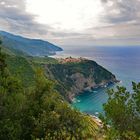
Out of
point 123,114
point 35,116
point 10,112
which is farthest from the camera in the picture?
point 35,116

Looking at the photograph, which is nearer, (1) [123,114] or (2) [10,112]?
(1) [123,114]

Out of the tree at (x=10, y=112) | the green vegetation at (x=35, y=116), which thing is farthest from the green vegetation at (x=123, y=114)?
the tree at (x=10, y=112)

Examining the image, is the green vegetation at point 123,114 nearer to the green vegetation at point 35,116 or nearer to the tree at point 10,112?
the green vegetation at point 35,116

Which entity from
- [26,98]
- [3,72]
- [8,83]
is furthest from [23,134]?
[3,72]

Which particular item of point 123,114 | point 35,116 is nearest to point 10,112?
Result: point 35,116

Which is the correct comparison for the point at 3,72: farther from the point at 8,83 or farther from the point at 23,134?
the point at 23,134

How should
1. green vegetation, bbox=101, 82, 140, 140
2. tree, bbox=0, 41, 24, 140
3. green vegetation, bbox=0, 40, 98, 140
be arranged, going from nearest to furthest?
green vegetation, bbox=101, 82, 140, 140
tree, bbox=0, 41, 24, 140
green vegetation, bbox=0, 40, 98, 140

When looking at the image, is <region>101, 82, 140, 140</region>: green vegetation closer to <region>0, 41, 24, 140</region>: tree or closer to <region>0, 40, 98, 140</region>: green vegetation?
<region>0, 40, 98, 140</region>: green vegetation

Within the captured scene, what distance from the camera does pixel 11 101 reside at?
38.4 m

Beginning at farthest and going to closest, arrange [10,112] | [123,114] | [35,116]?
[35,116] < [10,112] < [123,114]

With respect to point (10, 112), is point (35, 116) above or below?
below

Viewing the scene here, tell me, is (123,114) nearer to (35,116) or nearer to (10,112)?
(10,112)

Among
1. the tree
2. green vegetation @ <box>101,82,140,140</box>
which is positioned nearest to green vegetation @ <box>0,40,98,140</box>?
the tree

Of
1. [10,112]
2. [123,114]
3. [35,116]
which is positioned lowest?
[35,116]
